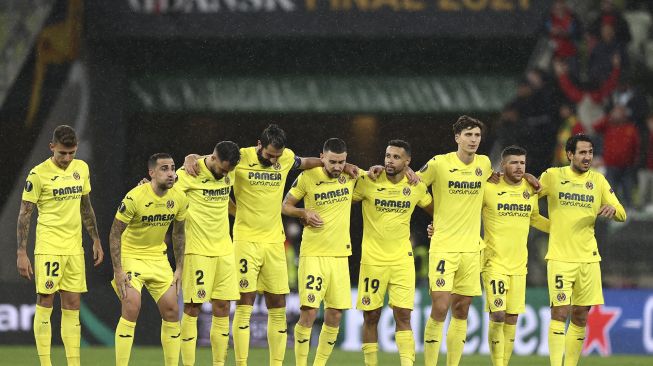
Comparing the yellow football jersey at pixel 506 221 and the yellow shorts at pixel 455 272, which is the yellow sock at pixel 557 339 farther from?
the yellow shorts at pixel 455 272

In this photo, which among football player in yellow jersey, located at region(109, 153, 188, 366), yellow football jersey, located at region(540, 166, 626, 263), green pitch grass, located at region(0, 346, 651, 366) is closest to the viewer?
football player in yellow jersey, located at region(109, 153, 188, 366)

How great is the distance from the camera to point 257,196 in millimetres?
12430

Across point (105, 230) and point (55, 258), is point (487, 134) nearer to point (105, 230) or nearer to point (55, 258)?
point (105, 230)

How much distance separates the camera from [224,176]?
40.1 feet

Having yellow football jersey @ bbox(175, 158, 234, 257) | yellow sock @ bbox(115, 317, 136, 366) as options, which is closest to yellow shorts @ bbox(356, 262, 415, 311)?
yellow football jersey @ bbox(175, 158, 234, 257)

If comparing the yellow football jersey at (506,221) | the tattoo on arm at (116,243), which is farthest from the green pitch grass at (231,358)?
the tattoo on arm at (116,243)

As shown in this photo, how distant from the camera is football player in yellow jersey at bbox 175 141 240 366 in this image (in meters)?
12.1

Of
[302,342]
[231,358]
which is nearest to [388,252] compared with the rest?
[302,342]

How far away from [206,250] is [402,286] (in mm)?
1730

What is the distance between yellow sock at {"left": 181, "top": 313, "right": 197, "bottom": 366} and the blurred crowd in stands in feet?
25.9

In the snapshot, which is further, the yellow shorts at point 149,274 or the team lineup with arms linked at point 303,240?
the team lineup with arms linked at point 303,240

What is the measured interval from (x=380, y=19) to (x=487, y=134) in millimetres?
2497

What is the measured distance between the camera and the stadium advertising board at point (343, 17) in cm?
1847

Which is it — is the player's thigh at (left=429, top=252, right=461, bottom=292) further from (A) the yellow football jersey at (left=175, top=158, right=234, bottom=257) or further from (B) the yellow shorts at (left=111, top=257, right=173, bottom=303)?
(B) the yellow shorts at (left=111, top=257, right=173, bottom=303)
